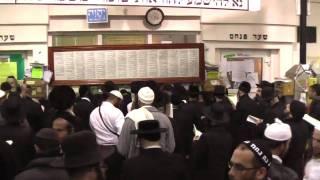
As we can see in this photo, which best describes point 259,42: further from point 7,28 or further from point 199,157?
point 199,157

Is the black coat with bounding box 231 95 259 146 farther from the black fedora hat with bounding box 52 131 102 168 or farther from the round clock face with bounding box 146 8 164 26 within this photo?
the round clock face with bounding box 146 8 164 26

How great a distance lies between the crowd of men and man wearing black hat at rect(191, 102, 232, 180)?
0.01 meters

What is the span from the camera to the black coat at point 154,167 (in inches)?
173

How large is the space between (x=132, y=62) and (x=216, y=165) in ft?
21.2

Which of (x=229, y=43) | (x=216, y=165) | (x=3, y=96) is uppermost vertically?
(x=229, y=43)

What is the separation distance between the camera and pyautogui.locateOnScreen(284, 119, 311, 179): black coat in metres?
6.37

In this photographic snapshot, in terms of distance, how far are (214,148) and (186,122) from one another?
5.72 feet

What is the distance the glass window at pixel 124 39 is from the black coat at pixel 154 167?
9.75 meters

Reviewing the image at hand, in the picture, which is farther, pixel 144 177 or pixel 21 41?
pixel 21 41

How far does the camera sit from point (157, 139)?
4.59 meters

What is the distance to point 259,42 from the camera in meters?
15.1

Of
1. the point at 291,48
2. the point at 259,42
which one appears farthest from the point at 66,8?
the point at 291,48

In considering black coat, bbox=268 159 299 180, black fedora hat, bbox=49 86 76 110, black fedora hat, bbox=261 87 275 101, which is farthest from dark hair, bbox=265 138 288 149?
black fedora hat, bbox=261 87 275 101

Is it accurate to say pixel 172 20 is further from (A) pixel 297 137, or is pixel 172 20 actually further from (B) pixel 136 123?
(B) pixel 136 123
